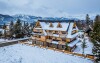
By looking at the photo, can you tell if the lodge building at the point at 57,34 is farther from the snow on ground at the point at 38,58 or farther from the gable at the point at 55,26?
the snow on ground at the point at 38,58

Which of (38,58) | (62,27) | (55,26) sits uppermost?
(55,26)

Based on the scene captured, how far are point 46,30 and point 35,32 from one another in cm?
516

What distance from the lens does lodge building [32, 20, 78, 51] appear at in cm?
3914

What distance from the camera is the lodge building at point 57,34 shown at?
128 ft

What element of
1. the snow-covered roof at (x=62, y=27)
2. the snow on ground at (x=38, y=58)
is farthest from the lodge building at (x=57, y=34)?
the snow on ground at (x=38, y=58)

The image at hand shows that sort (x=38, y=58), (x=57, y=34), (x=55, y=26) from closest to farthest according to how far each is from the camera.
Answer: (x=38, y=58) → (x=57, y=34) → (x=55, y=26)

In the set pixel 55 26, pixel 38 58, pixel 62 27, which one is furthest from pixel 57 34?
pixel 38 58

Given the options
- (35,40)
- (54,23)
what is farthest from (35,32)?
(54,23)

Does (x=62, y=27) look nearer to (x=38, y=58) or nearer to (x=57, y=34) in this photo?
(x=57, y=34)

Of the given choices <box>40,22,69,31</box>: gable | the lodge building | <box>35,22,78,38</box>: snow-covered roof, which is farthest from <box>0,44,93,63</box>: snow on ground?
<box>40,22,69,31</box>: gable

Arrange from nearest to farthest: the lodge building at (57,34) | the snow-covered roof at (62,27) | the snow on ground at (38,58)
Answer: the snow on ground at (38,58), the lodge building at (57,34), the snow-covered roof at (62,27)

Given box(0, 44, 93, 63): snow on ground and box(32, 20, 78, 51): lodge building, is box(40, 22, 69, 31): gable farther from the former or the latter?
box(0, 44, 93, 63): snow on ground

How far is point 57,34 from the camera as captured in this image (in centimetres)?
4175

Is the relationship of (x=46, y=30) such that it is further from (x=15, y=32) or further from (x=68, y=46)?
(x=15, y=32)
